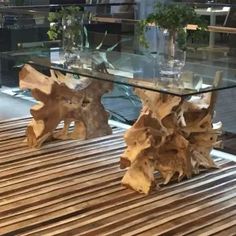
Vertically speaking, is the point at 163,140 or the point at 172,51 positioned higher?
the point at 172,51

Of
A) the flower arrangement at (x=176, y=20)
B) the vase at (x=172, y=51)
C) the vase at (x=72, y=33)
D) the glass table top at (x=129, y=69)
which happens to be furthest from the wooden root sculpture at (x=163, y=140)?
the vase at (x=72, y=33)

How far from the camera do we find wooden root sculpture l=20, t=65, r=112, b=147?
3896 millimetres

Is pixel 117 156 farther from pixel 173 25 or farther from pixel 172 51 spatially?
pixel 173 25

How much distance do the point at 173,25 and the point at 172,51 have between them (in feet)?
0.59

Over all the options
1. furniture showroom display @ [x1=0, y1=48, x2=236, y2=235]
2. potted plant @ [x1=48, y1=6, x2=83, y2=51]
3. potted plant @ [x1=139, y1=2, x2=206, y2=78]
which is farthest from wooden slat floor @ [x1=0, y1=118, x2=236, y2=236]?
potted plant @ [x1=48, y1=6, x2=83, y2=51]

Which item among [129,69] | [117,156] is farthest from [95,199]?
[129,69]

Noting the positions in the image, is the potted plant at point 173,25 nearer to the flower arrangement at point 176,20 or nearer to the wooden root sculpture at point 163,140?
the flower arrangement at point 176,20

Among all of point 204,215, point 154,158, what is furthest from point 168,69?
point 204,215

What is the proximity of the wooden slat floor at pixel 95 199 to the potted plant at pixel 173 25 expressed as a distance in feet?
2.50

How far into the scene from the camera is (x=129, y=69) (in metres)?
3.69

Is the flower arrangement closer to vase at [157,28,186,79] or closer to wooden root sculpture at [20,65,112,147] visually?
vase at [157,28,186,79]

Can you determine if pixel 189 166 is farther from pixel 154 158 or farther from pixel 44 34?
pixel 44 34

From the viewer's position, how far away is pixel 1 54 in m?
4.38

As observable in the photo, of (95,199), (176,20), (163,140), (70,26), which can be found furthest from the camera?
(70,26)
